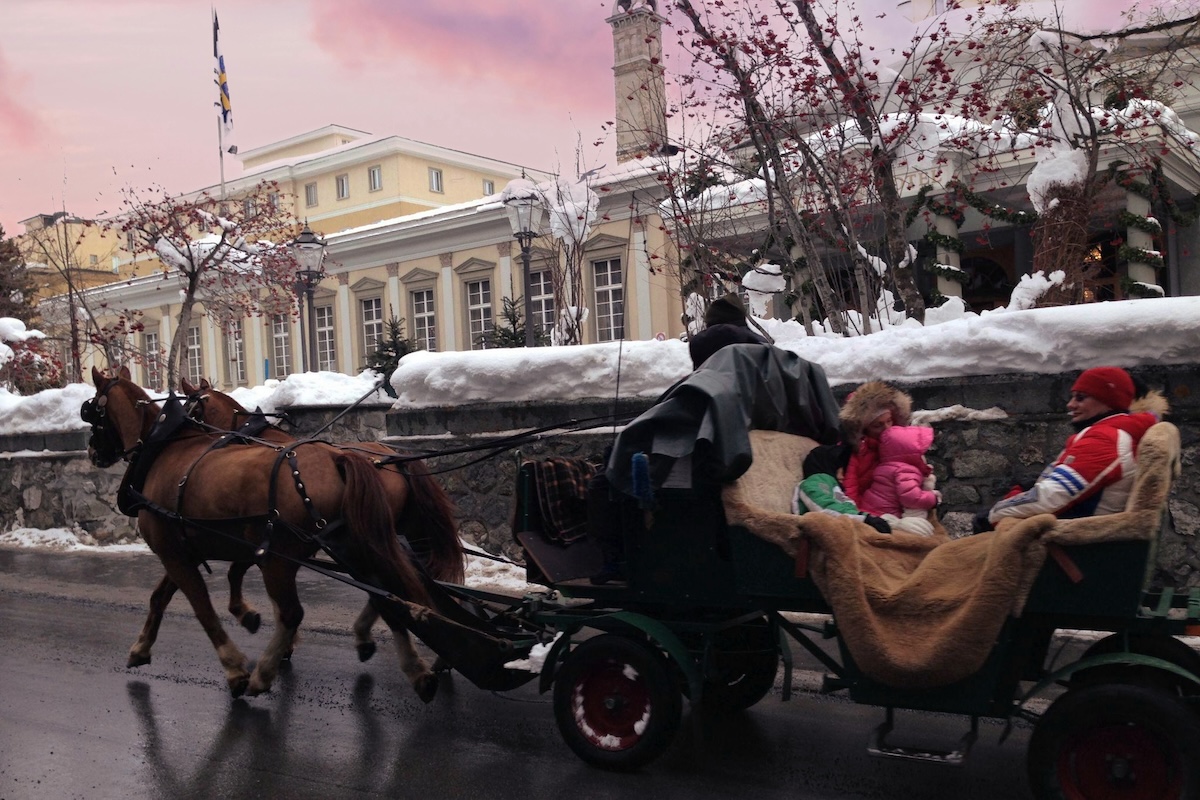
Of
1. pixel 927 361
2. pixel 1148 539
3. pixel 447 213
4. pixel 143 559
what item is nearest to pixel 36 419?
pixel 143 559

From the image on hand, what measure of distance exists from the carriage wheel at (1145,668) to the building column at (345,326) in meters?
32.6

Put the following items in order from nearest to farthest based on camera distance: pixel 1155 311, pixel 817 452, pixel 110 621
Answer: pixel 817 452 → pixel 1155 311 → pixel 110 621

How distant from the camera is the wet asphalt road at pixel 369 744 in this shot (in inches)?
194

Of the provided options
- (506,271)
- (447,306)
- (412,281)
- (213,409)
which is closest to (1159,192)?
(213,409)

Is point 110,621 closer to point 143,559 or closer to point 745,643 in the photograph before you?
point 143,559

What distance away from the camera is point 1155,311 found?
7273 millimetres

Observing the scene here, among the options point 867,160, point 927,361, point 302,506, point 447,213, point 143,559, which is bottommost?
point 143,559

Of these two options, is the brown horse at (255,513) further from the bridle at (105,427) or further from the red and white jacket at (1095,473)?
the red and white jacket at (1095,473)

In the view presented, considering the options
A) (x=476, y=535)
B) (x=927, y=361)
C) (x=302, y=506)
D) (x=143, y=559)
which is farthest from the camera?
(x=143, y=559)

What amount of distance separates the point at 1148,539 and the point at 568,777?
266 cm

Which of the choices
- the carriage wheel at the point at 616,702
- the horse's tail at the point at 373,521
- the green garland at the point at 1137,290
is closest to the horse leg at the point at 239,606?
the horse's tail at the point at 373,521

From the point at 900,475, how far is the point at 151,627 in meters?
5.13

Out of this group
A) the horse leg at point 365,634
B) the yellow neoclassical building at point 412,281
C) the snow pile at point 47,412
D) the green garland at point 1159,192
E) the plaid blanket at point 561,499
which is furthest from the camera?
the yellow neoclassical building at point 412,281

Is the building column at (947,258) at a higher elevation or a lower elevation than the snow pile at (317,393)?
higher
